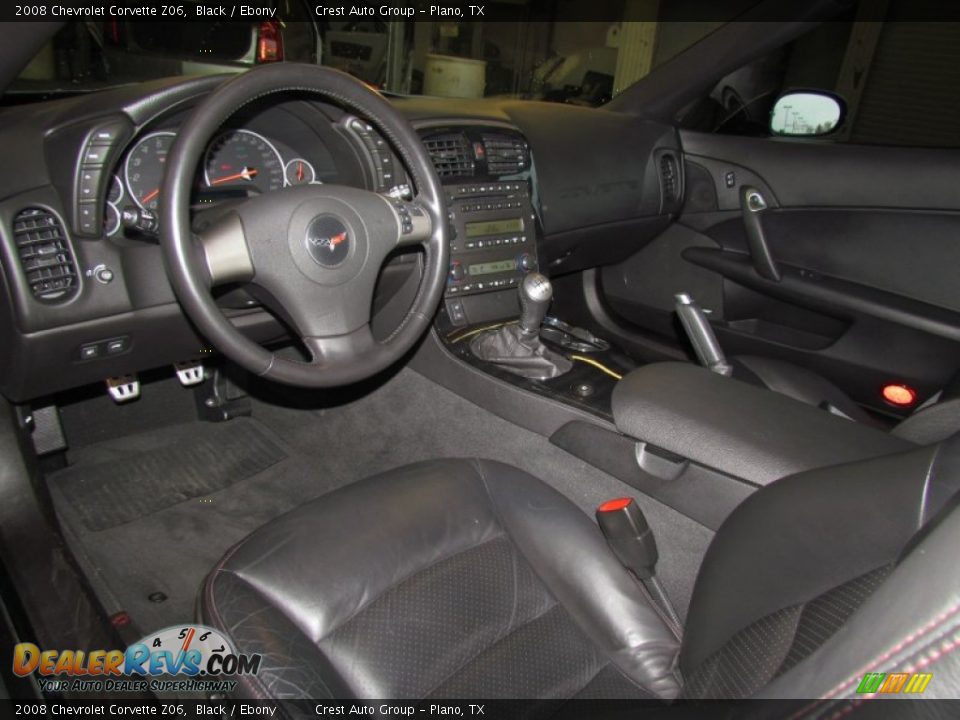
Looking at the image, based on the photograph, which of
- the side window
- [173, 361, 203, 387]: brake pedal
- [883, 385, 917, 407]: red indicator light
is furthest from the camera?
the side window

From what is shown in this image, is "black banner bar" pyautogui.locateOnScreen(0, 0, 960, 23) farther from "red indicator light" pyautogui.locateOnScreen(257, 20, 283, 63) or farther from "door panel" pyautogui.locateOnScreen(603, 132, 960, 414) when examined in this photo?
"door panel" pyautogui.locateOnScreen(603, 132, 960, 414)

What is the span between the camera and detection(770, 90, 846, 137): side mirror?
90.8 inches

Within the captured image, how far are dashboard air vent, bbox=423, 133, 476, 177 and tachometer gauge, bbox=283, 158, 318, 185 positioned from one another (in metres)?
0.32

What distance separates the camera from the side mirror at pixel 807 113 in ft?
7.57

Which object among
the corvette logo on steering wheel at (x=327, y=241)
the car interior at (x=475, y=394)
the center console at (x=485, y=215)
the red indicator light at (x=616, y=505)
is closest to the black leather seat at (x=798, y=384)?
the car interior at (x=475, y=394)

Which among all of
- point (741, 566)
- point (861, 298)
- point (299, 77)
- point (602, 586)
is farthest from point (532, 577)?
point (861, 298)

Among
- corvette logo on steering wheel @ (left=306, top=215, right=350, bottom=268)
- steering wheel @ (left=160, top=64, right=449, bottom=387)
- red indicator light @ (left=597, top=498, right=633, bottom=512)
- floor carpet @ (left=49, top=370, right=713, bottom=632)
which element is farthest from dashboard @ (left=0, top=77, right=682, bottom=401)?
red indicator light @ (left=597, top=498, right=633, bottom=512)

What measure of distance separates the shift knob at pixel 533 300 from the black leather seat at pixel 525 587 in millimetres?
586

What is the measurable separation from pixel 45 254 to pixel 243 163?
49cm

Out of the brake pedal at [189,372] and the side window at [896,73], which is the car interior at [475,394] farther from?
the side window at [896,73]

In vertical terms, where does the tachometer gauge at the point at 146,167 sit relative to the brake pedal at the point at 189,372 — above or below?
above

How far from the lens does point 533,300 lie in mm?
1849

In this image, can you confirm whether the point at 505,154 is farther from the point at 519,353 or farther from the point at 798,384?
the point at 798,384

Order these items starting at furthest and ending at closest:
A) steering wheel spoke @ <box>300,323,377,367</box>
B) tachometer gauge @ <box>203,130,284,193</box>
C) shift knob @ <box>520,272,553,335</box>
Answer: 1. shift knob @ <box>520,272,553,335</box>
2. tachometer gauge @ <box>203,130,284,193</box>
3. steering wheel spoke @ <box>300,323,377,367</box>
